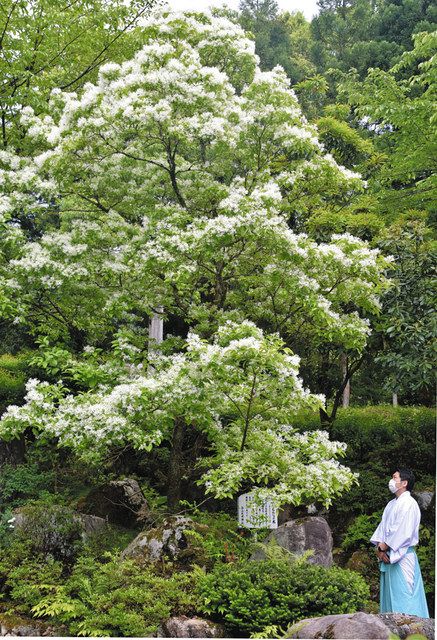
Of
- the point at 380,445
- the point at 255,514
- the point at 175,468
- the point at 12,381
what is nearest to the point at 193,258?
the point at 175,468

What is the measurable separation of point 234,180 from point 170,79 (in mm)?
1125

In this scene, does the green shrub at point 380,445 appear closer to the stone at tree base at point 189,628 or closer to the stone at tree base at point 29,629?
the stone at tree base at point 189,628

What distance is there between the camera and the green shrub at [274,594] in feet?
15.5

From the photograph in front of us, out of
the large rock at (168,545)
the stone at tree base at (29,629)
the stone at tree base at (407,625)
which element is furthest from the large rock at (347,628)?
the stone at tree base at (29,629)

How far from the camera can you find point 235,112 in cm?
590

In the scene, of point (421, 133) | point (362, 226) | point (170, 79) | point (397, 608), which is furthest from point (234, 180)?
point (397, 608)

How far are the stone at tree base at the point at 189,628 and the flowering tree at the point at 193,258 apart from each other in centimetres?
93

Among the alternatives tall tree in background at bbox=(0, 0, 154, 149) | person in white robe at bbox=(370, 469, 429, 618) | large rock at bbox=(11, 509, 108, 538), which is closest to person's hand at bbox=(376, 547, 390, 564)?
person in white robe at bbox=(370, 469, 429, 618)

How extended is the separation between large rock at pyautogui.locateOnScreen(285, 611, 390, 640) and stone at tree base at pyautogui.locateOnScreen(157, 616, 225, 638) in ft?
2.61

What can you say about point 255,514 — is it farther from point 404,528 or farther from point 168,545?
point 404,528

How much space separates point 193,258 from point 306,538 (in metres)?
2.55

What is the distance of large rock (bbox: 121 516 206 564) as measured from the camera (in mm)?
5410

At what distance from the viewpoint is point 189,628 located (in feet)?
15.5

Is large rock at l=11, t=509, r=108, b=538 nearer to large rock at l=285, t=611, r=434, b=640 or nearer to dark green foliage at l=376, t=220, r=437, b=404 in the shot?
large rock at l=285, t=611, r=434, b=640
